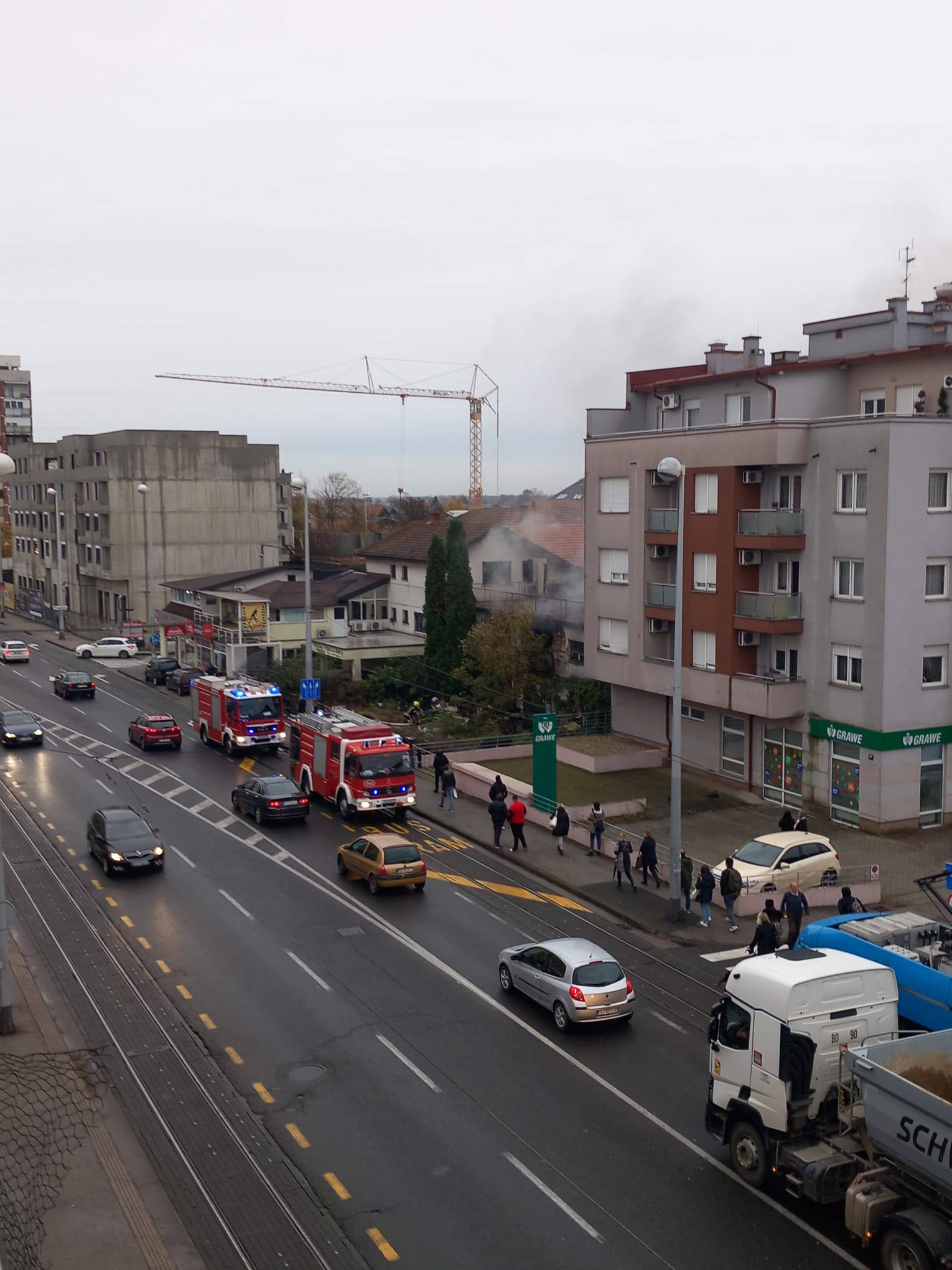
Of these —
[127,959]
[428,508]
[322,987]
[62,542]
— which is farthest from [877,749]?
[428,508]

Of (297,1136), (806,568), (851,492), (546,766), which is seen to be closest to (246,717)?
(546,766)

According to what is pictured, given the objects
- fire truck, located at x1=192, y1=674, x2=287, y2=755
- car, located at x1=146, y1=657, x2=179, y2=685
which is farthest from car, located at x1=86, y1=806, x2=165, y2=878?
car, located at x1=146, y1=657, x2=179, y2=685

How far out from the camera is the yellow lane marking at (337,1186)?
1387 centimetres

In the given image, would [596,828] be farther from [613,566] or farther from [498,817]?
[613,566]

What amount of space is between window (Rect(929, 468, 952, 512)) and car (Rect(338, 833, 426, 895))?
1710cm

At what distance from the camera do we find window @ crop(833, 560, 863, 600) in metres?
33.0

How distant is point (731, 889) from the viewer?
25078 millimetres

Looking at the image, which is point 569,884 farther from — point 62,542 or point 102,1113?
point 62,542

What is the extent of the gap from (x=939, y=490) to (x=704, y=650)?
8.48 meters

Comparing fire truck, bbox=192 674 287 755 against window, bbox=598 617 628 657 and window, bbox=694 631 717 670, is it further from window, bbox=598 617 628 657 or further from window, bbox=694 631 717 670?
window, bbox=694 631 717 670

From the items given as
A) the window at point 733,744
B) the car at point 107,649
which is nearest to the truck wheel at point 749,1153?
the window at point 733,744

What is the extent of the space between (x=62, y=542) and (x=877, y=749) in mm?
80099

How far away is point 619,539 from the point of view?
41500 millimetres

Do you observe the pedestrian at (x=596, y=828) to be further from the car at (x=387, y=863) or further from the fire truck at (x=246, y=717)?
the fire truck at (x=246, y=717)
